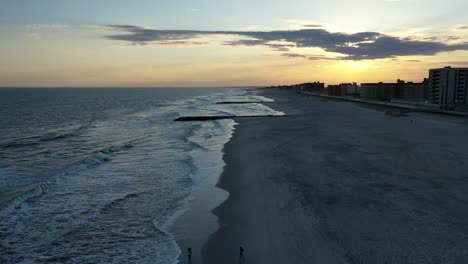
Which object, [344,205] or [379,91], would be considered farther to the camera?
[379,91]

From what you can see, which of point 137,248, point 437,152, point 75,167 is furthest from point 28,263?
point 437,152

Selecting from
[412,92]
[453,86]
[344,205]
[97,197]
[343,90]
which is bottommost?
[97,197]

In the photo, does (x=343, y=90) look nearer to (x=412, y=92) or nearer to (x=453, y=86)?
(x=412, y=92)

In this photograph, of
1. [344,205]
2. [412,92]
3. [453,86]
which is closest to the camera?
[344,205]

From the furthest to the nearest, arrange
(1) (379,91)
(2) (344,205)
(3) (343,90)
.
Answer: (3) (343,90) → (1) (379,91) → (2) (344,205)

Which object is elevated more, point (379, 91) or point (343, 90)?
point (379, 91)

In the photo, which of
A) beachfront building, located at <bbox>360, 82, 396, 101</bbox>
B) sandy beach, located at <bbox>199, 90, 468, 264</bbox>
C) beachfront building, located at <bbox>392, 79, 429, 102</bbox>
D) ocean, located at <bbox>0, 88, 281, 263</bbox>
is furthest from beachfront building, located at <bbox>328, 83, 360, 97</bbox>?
ocean, located at <bbox>0, 88, 281, 263</bbox>

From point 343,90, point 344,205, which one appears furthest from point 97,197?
point 343,90
